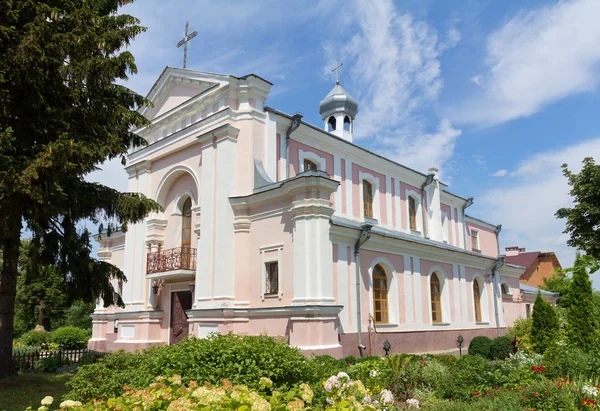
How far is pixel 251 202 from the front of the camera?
1500 cm

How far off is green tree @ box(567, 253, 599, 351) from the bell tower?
43.0 ft

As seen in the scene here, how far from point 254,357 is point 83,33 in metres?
8.24

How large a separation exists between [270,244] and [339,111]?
11959mm

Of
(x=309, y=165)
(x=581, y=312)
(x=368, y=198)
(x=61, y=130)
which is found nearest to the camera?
(x=61, y=130)

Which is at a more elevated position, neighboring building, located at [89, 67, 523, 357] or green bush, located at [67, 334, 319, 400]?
neighboring building, located at [89, 67, 523, 357]

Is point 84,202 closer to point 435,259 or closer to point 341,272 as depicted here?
point 341,272

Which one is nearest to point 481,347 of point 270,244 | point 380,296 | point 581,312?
point 380,296

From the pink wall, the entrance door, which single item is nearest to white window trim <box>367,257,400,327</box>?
the entrance door

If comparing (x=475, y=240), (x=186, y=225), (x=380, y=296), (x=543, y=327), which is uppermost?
(x=475, y=240)

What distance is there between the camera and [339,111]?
966 inches

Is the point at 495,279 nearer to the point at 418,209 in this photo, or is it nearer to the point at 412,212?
the point at 418,209

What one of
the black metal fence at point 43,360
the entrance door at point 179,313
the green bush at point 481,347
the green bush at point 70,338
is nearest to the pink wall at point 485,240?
the green bush at point 481,347

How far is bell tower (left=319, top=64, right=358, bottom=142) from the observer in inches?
964

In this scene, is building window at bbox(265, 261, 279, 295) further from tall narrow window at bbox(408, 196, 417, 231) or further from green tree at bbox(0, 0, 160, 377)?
tall narrow window at bbox(408, 196, 417, 231)
